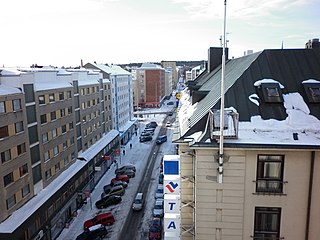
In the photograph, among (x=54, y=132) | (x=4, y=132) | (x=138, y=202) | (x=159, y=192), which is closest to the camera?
(x=4, y=132)

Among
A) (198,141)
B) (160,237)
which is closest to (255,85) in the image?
(198,141)

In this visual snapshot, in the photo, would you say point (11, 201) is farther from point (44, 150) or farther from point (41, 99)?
point (41, 99)

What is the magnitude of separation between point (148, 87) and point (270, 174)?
108 m

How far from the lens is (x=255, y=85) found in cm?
1553

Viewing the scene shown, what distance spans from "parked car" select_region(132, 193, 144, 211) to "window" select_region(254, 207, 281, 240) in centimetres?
2537

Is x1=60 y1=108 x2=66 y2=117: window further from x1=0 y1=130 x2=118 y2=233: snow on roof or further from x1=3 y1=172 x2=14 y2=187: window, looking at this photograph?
x1=3 y1=172 x2=14 y2=187: window

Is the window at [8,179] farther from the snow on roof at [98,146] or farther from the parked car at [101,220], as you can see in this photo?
the snow on roof at [98,146]

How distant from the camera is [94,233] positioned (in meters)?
31.4

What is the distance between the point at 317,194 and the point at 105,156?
140 ft

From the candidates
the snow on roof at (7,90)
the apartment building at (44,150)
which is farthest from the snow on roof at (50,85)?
the snow on roof at (7,90)

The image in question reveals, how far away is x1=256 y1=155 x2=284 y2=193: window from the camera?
13289 millimetres

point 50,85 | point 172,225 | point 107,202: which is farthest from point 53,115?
point 172,225

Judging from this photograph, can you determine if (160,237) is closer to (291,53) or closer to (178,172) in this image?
(178,172)

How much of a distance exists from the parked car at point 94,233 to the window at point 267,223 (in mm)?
21919
